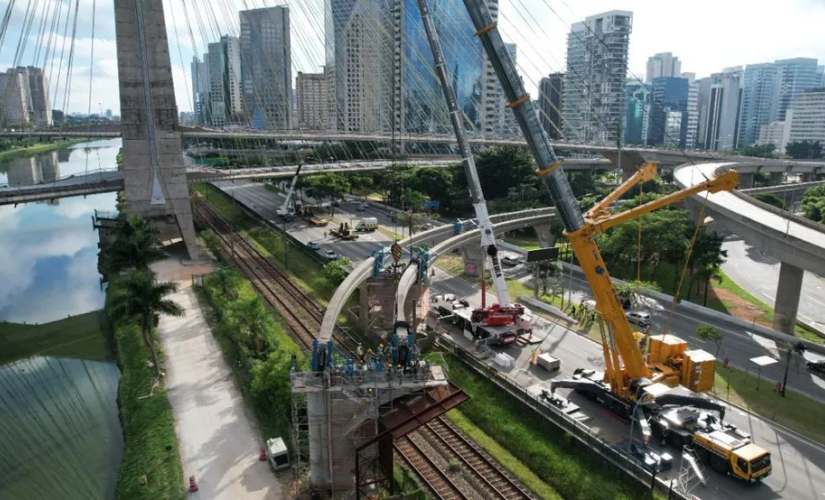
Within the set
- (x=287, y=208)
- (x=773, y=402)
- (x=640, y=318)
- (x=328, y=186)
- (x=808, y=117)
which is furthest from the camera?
(x=808, y=117)

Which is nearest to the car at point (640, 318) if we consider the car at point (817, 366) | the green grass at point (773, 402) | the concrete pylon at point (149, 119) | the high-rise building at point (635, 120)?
the green grass at point (773, 402)

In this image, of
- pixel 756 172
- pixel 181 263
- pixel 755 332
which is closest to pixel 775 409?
pixel 755 332

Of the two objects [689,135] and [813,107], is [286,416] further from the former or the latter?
[689,135]

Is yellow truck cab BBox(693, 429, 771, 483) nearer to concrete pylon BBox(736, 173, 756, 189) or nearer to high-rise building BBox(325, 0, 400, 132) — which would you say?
high-rise building BBox(325, 0, 400, 132)

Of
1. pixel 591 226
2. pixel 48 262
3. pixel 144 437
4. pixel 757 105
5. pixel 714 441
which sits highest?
pixel 757 105

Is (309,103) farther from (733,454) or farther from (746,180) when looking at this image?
(733,454)

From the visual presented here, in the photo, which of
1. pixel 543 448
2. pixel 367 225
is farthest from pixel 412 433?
pixel 367 225
